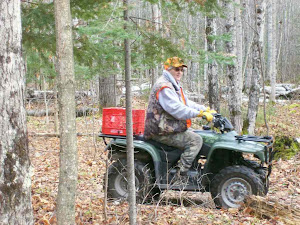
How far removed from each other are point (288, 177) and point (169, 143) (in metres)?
3.24

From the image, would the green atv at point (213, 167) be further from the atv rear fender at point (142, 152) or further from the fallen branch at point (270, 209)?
the fallen branch at point (270, 209)

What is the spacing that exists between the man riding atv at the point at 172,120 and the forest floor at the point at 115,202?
0.62 meters

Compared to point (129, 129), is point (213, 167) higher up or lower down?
lower down

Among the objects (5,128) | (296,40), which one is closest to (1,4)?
(5,128)

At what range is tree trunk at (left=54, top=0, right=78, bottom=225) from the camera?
3.41 metres

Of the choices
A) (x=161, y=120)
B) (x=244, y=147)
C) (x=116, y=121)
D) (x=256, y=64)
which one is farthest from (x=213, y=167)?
(x=256, y=64)

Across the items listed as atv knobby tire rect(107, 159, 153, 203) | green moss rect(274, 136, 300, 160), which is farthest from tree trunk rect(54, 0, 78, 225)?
green moss rect(274, 136, 300, 160)

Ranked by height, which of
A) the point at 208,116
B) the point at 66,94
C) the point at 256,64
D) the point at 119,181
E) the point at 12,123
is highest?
the point at 256,64

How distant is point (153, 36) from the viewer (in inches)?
190

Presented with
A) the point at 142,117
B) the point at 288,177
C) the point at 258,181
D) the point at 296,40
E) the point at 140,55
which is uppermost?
the point at 296,40

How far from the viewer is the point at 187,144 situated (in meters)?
5.25

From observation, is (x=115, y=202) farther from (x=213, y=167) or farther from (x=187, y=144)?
(x=213, y=167)

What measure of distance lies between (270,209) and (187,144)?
4.91 ft

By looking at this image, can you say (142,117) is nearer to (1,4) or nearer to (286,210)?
(286,210)
